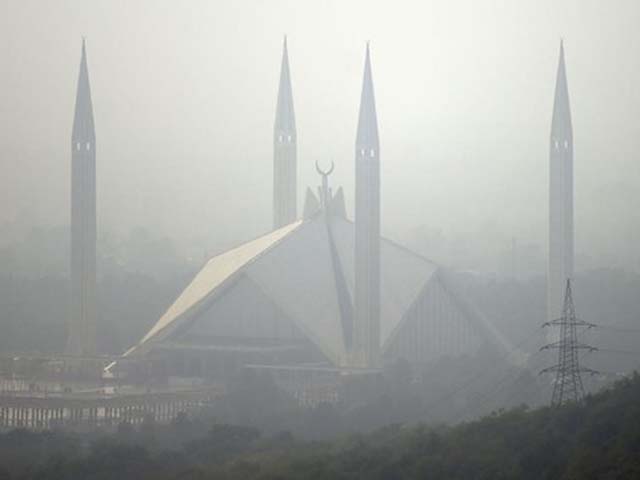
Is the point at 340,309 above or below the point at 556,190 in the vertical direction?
below

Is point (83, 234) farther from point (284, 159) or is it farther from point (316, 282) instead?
point (284, 159)

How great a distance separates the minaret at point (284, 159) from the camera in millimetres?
41406

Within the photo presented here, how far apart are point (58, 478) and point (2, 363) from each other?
49.7ft

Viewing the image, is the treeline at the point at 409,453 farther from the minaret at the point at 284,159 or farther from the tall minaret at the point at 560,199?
the minaret at the point at 284,159

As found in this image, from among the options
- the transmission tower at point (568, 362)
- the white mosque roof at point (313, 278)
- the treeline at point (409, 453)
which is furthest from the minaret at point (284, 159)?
the treeline at point (409, 453)

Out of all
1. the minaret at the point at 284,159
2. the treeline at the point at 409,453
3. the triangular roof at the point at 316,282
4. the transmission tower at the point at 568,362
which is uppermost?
the minaret at the point at 284,159

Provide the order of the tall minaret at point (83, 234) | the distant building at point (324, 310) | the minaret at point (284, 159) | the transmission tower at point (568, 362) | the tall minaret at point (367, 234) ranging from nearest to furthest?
the transmission tower at point (568, 362) → the tall minaret at point (367, 234) → the distant building at point (324, 310) → the tall minaret at point (83, 234) → the minaret at point (284, 159)

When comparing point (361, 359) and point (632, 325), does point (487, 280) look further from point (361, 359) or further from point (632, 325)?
point (361, 359)

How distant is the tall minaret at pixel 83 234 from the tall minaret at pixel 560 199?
9.43m

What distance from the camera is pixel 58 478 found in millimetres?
21375

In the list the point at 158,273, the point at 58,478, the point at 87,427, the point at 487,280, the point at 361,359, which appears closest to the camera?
the point at 58,478

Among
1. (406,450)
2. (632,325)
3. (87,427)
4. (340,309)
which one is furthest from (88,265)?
(406,450)

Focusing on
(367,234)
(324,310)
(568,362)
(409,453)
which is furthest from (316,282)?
(409,453)

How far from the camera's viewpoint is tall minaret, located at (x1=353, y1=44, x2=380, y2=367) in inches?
1353
